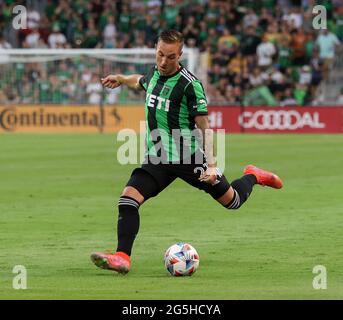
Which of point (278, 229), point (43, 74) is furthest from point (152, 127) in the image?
point (43, 74)

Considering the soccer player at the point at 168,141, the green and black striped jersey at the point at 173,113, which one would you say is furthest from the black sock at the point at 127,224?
the green and black striped jersey at the point at 173,113

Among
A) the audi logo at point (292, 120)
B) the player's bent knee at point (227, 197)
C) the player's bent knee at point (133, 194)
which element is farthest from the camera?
the audi logo at point (292, 120)

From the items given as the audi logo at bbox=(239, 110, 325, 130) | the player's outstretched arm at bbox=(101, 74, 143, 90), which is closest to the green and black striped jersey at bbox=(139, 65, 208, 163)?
the player's outstretched arm at bbox=(101, 74, 143, 90)

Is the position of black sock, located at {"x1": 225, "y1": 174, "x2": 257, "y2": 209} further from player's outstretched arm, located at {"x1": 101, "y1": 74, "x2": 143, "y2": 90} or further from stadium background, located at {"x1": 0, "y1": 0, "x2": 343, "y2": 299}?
player's outstretched arm, located at {"x1": 101, "y1": 74, "x2": 143, "y2": 90}

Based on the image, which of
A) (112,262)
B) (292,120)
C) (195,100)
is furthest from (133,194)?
→ (292,120)

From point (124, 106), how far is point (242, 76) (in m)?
4.30

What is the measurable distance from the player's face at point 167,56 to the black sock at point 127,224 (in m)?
1.35

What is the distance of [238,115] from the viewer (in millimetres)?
35281

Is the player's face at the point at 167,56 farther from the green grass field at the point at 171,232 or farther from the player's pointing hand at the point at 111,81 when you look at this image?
the green grass field at the point at 171,232

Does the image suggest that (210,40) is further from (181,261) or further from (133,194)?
(181,261)

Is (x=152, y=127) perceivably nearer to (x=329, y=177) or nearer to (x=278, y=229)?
(x=278, y=229)

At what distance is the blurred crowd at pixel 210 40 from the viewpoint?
36.1m

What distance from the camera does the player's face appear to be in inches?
428

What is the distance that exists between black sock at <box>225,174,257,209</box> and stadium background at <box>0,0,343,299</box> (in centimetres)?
61
